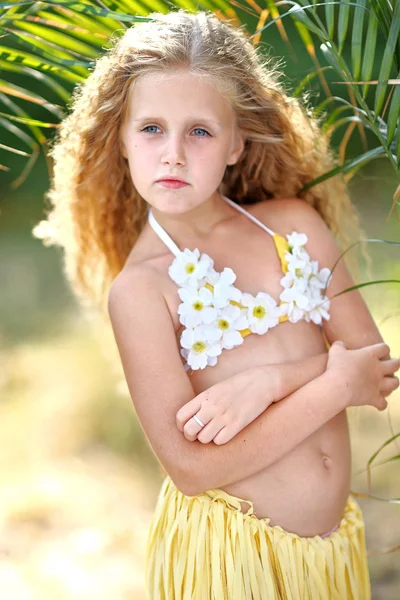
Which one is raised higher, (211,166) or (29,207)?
(211,166)

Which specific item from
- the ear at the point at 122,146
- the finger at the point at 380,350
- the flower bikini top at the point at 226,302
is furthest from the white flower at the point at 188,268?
the finger at the point at 380,350

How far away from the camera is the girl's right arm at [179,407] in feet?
4.38

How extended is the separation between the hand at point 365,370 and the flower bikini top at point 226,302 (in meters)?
0.09

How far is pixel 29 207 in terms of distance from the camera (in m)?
3.85

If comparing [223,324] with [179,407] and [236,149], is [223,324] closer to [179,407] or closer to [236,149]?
[179,407]

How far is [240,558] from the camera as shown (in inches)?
54.7

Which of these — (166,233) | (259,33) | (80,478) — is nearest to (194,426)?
(166,233)

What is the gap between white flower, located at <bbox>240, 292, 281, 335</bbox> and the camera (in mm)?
1412

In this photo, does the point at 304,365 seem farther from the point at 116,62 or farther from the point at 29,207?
the point at 29,207

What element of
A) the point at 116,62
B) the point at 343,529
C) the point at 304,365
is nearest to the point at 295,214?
the point at 304,365

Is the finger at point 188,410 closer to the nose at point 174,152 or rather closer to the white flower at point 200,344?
the white flower at point 200,344

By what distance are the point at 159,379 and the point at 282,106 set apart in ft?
1.85

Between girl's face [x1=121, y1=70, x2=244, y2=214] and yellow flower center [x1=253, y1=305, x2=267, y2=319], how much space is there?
204 mm

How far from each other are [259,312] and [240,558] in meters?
0.41
